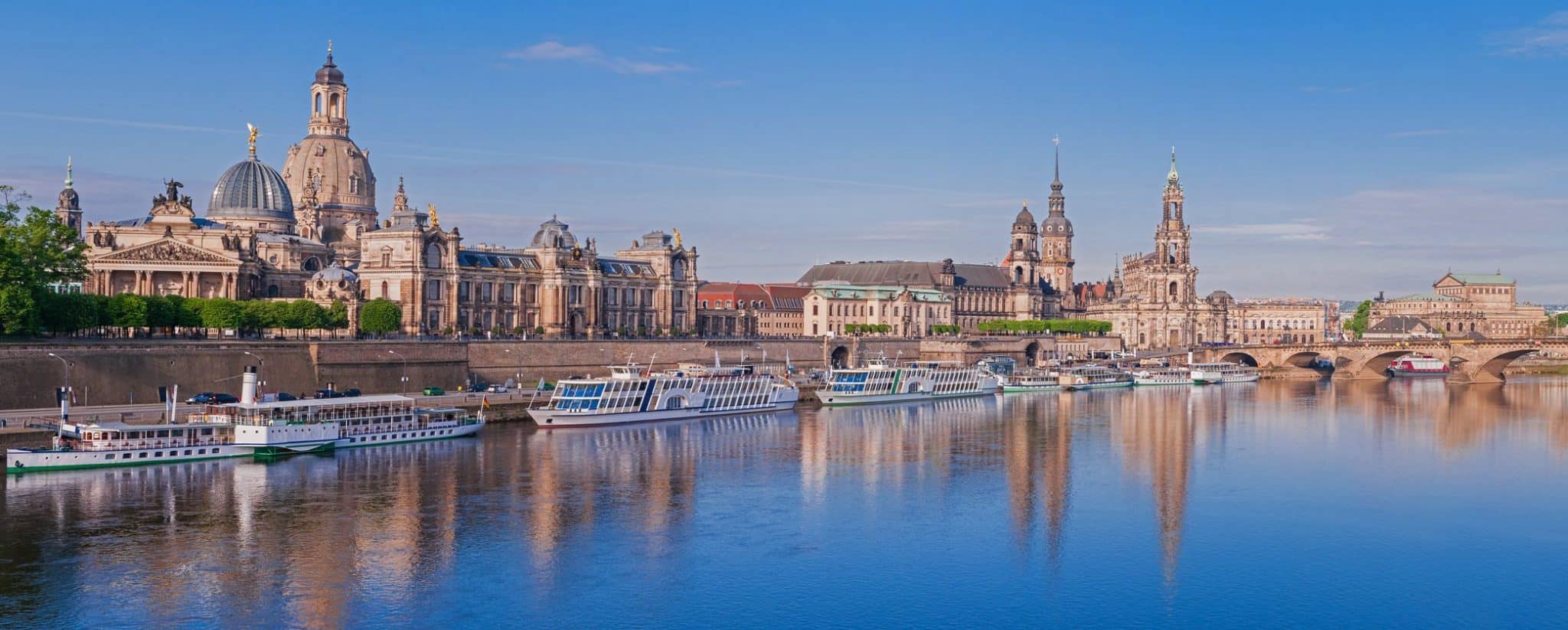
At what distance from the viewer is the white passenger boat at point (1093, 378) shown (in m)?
118

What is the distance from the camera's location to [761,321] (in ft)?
540

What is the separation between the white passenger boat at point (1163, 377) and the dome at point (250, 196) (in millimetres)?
71880

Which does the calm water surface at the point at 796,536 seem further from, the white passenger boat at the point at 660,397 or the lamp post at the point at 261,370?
the lamp post at the point at 261,370

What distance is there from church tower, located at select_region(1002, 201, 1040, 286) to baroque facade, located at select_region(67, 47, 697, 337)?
75.0 m

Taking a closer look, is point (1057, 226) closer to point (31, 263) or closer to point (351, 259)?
point (351, 259)

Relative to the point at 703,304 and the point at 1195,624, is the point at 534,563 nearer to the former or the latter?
the point at 1195,624

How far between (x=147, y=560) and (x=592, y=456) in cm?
2368

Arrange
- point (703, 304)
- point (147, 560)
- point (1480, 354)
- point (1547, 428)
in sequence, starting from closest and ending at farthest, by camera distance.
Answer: point (147, 560), point (1547, 428), point (1480, 354), point (703, 304)

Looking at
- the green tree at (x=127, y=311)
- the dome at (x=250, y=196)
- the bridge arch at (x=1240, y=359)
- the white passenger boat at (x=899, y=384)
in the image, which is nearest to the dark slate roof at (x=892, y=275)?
the bridge arch at (x=1240, y=359)

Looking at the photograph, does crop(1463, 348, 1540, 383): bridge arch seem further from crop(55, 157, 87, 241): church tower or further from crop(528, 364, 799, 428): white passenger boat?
crop(55, 157, 87, 241): church tower

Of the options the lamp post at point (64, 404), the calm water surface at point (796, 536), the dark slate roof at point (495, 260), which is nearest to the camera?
the calm water surface at point (796, 536)

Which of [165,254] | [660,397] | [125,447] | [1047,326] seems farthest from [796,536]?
[1047,326]

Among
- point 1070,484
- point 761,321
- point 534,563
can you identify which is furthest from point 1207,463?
point 761,321

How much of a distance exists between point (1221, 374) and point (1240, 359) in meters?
18.0
